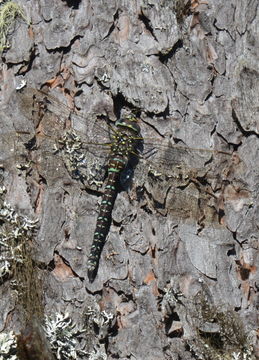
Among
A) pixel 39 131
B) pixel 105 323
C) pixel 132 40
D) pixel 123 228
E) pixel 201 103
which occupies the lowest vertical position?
pixel 105 323

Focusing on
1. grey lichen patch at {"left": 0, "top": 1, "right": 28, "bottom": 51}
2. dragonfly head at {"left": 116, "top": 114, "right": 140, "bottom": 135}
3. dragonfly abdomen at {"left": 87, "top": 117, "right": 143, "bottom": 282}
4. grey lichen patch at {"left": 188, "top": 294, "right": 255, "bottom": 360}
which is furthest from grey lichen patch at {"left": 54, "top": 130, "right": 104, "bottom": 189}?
grey lichen patch at {"left": 188, "top": 294, "right": 255, "bottom": 360}

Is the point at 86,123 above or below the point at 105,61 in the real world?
below

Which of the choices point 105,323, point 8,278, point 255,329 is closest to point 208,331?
point 255,329

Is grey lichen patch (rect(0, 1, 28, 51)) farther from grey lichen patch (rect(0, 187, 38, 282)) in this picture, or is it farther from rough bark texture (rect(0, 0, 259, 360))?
grey lichen patch (rect(0, 187, 38, 282))

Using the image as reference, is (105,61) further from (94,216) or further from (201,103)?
(94,216)

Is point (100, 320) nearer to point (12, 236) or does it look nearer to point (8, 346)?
point (8, 346)

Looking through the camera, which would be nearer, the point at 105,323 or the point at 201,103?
the point at 105,323

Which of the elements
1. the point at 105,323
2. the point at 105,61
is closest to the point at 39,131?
the point at 105,61
